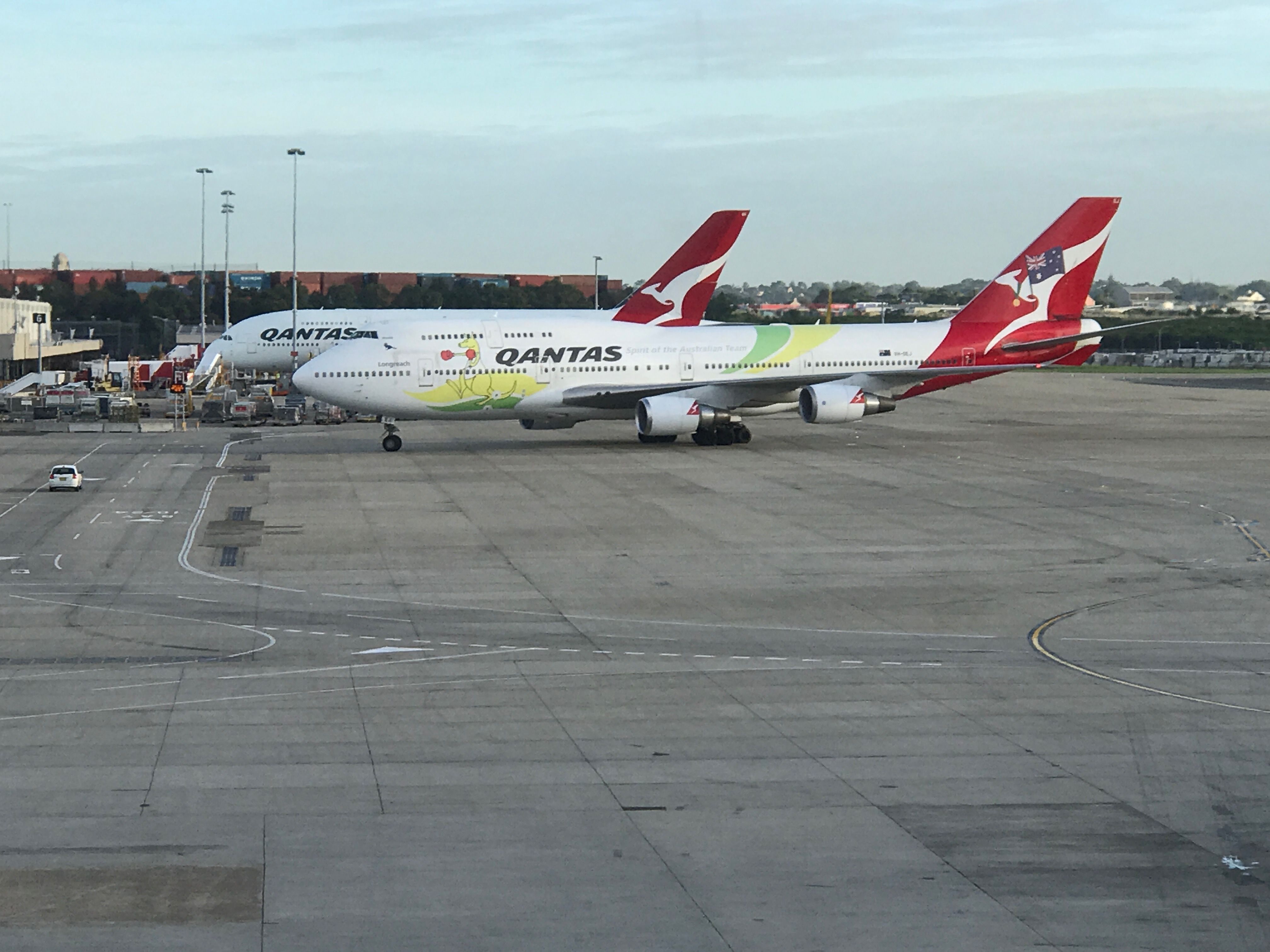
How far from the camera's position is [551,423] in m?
61.4

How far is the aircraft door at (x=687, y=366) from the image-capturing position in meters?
60.6

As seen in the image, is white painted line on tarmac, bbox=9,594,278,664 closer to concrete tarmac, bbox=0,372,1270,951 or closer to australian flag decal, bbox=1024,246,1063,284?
concrete tarmac, bbox=0,372,1270,951

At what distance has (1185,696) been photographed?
21344 millimetres

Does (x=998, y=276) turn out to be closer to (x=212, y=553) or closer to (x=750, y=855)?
(x=212, y=553)

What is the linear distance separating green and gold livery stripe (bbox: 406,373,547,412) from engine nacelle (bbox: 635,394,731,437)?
4.47 metres

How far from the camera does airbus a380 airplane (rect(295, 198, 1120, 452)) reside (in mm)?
57375

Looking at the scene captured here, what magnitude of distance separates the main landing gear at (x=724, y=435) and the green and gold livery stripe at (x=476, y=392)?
24.5ft

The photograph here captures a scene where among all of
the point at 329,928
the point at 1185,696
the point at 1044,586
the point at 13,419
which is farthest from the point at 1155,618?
the point at 13,419

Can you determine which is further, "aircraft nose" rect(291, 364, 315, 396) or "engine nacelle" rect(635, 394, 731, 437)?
"engine nacelle" rect(635, 394, 731, 437)

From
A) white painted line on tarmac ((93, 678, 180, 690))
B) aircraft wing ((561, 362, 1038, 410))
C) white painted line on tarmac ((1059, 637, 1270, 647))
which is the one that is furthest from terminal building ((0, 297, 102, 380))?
white painted line on tarmac ((1059, 637, 1270, 647))

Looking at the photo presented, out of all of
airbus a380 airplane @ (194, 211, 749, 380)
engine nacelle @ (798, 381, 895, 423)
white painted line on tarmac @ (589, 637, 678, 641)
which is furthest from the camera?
airbus a380 airplane @ (194, 211, 749, 380)

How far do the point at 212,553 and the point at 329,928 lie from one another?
77.4ft

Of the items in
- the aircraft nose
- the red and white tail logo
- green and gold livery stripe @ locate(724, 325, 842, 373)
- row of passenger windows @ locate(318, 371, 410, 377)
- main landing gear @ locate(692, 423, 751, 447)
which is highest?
the red and white tail logo

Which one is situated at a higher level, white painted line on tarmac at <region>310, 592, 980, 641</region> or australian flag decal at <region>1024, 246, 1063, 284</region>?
australian flag decal at <region>1024, 246, 1063, 284</region>
